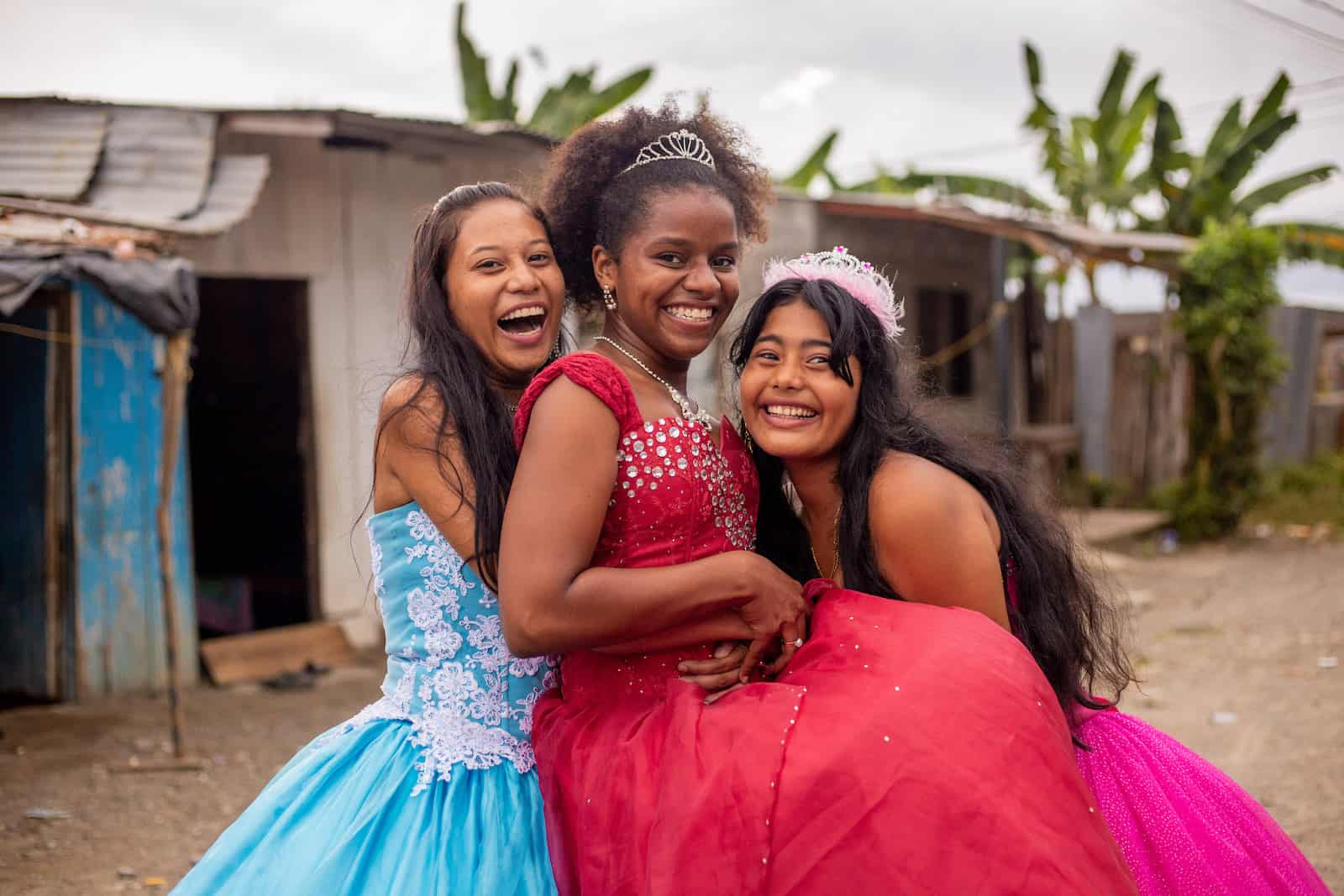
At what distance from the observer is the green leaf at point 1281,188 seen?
1315 centimetres

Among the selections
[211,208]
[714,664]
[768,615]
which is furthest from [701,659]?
[211,208]

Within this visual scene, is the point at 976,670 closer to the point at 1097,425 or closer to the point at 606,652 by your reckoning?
the point at 606,652

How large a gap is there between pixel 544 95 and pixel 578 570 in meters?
10.8

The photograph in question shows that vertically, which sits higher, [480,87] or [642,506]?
[480,87]

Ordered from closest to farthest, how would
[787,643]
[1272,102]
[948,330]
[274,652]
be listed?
[787,643] → [274,652] → [1272,102] → [948,330]

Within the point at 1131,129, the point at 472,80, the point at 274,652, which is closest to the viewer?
the point at 274,652

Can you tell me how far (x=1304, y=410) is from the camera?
51.7 ft

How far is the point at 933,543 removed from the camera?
2039 millimetres

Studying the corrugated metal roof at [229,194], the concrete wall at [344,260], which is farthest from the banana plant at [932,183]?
the corrugated metal roof at [229,194]

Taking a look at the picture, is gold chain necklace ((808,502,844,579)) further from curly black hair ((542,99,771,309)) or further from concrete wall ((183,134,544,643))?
concrete wall ((183,134,544,643))

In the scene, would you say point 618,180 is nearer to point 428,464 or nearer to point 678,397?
point 678,397

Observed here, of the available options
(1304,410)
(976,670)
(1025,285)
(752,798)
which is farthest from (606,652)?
(1304,410)

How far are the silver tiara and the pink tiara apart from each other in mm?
267

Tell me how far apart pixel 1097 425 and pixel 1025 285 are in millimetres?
1992
